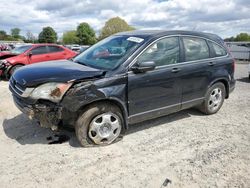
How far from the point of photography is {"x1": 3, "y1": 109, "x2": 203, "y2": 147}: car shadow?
411 cm

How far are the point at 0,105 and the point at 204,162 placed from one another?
15.9ft

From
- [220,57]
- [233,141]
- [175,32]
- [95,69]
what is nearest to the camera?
[95,69]

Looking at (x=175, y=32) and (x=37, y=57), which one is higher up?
(x=175, y=32)

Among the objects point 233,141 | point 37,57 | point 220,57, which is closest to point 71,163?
point 233,141

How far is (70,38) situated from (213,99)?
3611 inches

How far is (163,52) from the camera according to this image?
4395 mm

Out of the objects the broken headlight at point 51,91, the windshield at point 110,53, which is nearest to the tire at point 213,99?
the windshield at point 110,53

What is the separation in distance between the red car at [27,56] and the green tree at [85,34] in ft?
235

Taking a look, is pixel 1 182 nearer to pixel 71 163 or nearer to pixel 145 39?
pixel 71 163

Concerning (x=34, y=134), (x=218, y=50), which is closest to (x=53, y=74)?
(x=34, y=134)

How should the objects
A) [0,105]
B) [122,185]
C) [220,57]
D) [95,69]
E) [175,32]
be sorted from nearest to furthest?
[122,185] → [95,69] → [175,32] → [220,57] → [0,105]

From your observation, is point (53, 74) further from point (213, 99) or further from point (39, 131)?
point (213, 99)

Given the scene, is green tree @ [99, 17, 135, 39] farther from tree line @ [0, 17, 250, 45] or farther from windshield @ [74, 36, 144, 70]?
windshield @ [74, 36, 144, 70]

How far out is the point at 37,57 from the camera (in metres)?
10.7
